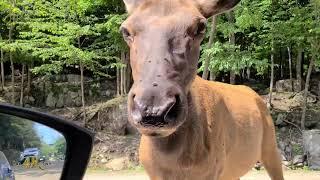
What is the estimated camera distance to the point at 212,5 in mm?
3543

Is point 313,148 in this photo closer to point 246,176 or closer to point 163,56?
point 246,176

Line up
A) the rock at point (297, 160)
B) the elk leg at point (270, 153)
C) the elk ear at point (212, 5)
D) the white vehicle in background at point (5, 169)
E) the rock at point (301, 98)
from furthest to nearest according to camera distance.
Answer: the rock at point (301, 98) < the rock at point (297, 160) < the elk leg at point (270, 153) < the elk ear at point (212, 5) < the white vehicle in background at point (5, 169)

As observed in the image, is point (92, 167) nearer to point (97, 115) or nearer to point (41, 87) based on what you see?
point (97, 115)

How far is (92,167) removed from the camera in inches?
516

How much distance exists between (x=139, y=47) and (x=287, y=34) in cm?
1093

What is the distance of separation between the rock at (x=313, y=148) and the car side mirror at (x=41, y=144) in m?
11.3

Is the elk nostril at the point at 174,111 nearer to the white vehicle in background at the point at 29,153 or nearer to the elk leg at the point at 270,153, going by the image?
the white vehicle in background at the point at 29,153

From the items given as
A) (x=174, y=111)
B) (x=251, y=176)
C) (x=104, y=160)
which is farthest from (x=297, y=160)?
(x=174, y=111)

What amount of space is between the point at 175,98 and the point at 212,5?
960 millimetres

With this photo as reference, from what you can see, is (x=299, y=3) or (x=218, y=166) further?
(x=299, y=3)

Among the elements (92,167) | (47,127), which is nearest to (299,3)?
(92,167)

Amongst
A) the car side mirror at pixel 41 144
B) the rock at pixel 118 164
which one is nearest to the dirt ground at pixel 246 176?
the rock at pixel 118 164

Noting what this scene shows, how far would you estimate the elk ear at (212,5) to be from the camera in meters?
3.53

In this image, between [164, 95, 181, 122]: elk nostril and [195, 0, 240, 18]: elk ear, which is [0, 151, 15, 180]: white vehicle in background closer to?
[164, 95, 181, 122]: elk nostril
